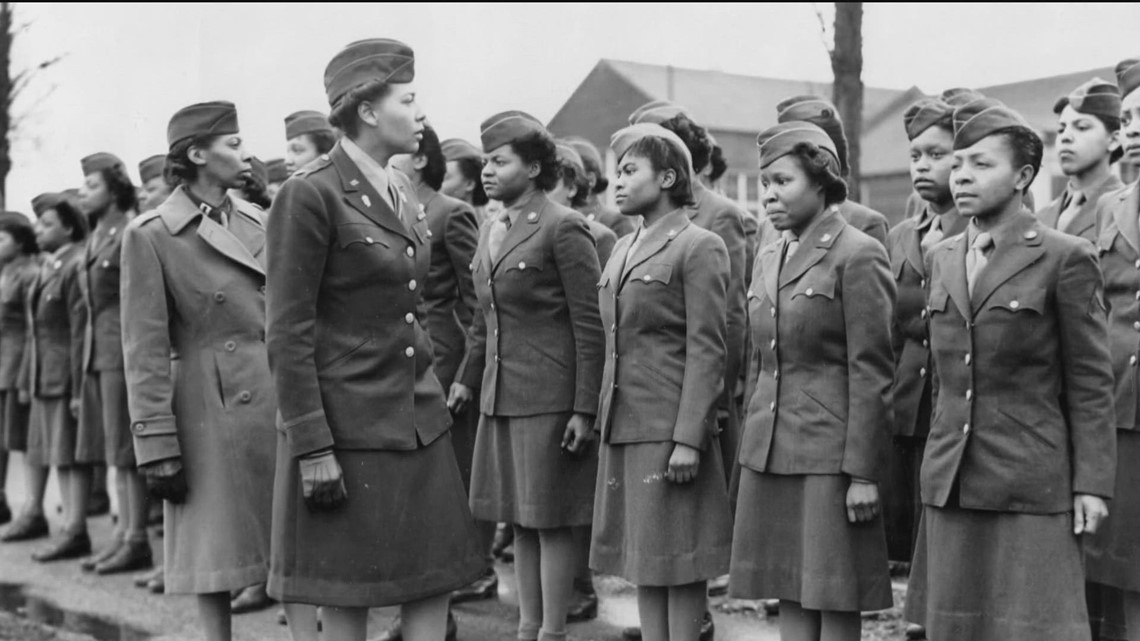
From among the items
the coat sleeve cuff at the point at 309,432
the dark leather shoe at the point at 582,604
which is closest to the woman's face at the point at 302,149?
the dark leather shoe at the point at 582,604

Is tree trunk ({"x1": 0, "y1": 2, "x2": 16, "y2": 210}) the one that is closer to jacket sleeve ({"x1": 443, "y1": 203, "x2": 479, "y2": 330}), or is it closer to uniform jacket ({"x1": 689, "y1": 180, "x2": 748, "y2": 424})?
jacket sleeve ({"x1": 443, "y1": 203, "x2": 479, "y2": 330})

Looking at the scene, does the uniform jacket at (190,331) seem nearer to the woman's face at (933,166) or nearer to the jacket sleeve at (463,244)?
the jacket sleeve at (463,244)

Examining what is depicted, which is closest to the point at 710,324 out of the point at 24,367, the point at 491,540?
the point at 491,540

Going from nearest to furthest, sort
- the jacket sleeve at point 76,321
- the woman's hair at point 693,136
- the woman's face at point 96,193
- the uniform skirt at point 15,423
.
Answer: the woman's hair at point 693,136
the woman's face at point 96,193
the jacket sleeve at point 76,321
the uniform skirt at point 15,423

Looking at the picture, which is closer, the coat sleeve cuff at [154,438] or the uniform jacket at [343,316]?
the uniform jacket at [343,316]

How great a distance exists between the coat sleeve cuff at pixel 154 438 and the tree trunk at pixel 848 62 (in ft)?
23.1

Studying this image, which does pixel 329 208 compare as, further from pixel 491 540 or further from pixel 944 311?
pixel 491 540

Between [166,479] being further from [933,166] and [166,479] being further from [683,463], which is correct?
[933,166]

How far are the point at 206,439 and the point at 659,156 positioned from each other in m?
2.20

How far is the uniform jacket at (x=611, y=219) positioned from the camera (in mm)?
8195

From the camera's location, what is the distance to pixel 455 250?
682cm

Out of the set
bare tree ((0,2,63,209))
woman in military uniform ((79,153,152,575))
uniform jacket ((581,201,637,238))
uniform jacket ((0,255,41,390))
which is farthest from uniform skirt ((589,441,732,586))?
bare tree ((0,2,63,209))

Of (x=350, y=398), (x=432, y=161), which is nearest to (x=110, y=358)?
(x=432, y=161)

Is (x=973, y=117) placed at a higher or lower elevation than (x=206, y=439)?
higher
